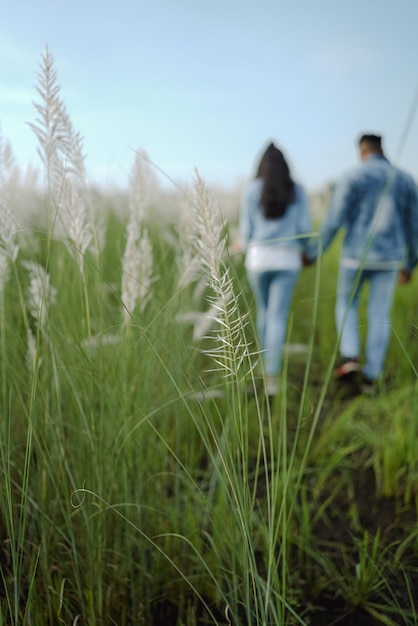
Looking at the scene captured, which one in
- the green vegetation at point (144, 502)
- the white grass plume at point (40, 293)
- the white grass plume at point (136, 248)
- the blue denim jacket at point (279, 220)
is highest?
the blue denim jacket at point (279, 220)

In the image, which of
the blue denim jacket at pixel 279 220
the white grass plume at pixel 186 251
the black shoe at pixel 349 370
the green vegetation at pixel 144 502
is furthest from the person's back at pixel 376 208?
the white grass plume at pixel 186 251

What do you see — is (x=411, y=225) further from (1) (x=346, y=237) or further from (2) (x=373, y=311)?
(2) (x=373, y=311)

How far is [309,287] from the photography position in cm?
543

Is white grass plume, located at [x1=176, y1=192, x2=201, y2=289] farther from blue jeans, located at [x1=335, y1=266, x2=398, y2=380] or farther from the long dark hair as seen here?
blue jeans, located at [x1=335, y1=266, x2=398, y2=380]

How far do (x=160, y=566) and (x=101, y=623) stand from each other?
0.72 ft

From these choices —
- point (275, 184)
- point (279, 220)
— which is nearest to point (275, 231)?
point (279, 220)

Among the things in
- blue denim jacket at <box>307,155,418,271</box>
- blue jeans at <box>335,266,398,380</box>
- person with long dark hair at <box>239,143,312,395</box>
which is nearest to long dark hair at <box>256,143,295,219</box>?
person with long dark hair at <box>239,143,312,395</box>

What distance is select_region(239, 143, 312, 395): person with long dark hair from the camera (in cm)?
350

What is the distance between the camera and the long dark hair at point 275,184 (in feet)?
11.4

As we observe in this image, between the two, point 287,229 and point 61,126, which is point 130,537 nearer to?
point 61,126

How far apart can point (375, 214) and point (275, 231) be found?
0.64 m

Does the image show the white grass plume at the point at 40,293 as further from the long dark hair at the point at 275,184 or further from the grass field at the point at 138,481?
the long dark hair at the point at 275,184

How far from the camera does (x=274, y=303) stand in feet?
12.1

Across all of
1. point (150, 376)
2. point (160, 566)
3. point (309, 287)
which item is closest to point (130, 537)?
point (160, 566)
